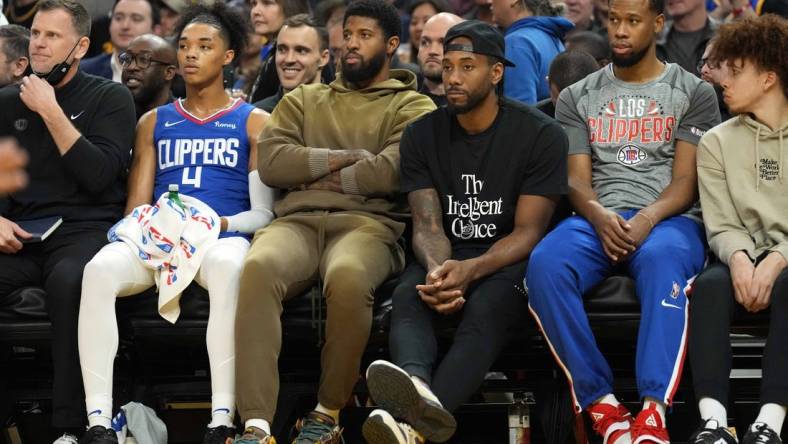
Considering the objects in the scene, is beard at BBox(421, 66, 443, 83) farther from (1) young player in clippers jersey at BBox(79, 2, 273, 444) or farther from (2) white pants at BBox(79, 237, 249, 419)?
(2) white pants at BBox(79, 237, 249, 419)

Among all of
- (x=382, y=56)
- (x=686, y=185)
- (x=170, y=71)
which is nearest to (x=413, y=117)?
(x=382, y=56)

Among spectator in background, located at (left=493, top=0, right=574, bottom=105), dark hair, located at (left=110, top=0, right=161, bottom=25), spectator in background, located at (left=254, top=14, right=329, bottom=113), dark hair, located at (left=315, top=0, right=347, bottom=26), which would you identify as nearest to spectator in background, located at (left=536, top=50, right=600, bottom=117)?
spectator in background, located at (left=493, top=0, right=574, bottom=105)

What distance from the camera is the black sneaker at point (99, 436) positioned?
5117 mm

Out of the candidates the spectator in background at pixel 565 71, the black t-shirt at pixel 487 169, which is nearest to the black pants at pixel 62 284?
the black t-shirt at pixel 487 169

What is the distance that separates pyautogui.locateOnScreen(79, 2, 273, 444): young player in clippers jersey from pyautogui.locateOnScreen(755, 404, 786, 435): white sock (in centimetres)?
208

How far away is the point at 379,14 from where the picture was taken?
240 inches

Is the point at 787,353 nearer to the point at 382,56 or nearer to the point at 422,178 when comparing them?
the point at 422,178

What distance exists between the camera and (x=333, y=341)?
516 cm

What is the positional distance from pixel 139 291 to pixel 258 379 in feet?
2.51

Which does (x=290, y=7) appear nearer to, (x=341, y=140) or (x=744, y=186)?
(x=341, y=140)

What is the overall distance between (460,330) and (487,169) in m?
0.77

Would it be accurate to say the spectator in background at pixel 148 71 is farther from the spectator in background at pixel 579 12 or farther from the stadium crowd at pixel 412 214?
the spectator in background at pixel 579 12

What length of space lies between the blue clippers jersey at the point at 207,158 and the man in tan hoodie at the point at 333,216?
0.82 ft

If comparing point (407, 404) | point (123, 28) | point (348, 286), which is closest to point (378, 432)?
point (407, 404)
